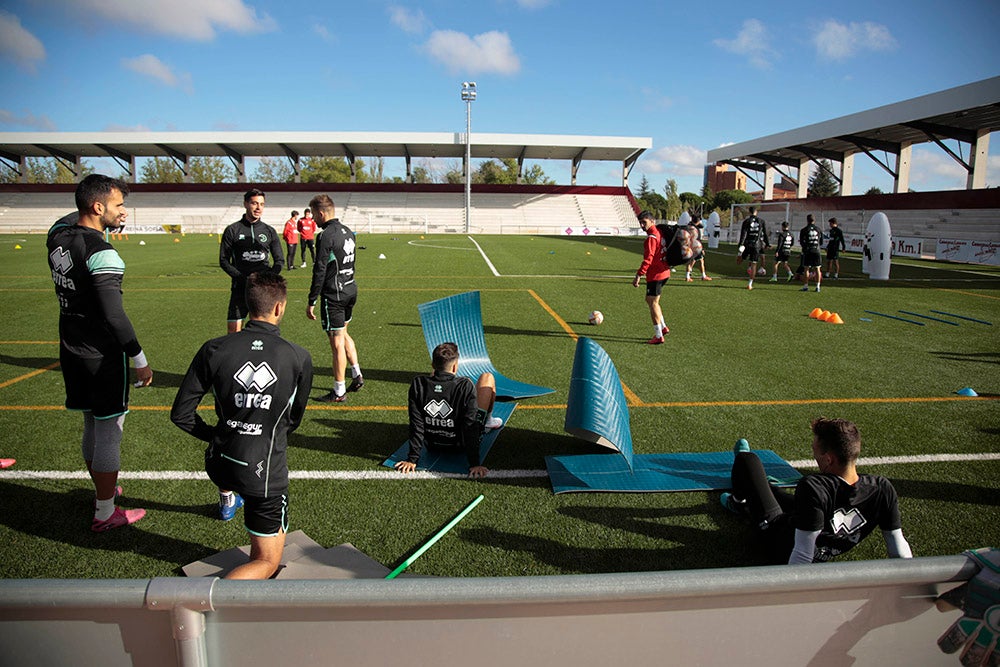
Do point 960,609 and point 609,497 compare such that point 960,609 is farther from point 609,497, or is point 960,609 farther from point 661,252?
point 661,252

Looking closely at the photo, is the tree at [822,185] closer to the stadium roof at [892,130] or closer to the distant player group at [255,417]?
the stadium roof at [892,130]

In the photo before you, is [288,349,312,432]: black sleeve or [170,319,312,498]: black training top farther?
[288,349,312,432]: black sleeve

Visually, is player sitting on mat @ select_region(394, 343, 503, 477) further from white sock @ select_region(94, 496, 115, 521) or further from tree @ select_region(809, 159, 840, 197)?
tree @ select_region(809, 159, 840, 197)

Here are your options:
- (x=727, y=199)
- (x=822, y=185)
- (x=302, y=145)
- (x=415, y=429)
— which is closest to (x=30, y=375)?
(x=415, y=429)

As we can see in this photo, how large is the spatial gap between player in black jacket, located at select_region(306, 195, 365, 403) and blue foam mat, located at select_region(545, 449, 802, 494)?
2.66 metres

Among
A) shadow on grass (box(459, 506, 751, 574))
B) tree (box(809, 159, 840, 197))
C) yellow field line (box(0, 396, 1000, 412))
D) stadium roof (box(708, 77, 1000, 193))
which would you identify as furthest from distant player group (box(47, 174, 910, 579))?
tree (box(809, 159, 840, 197))

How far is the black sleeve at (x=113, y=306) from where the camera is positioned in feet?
10.7

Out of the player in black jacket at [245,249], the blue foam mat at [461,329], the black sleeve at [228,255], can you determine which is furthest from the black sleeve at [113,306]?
the blue foam mat at [461,329]

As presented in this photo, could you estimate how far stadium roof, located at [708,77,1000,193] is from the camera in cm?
2759

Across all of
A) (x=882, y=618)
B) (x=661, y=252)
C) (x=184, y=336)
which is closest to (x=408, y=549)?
(x=882, y=618)

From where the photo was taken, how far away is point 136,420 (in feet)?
18.2

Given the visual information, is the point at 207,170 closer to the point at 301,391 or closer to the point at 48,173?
the point at 48,173

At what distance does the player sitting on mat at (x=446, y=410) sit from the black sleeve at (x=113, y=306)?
1.91m

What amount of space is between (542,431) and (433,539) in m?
2.11
